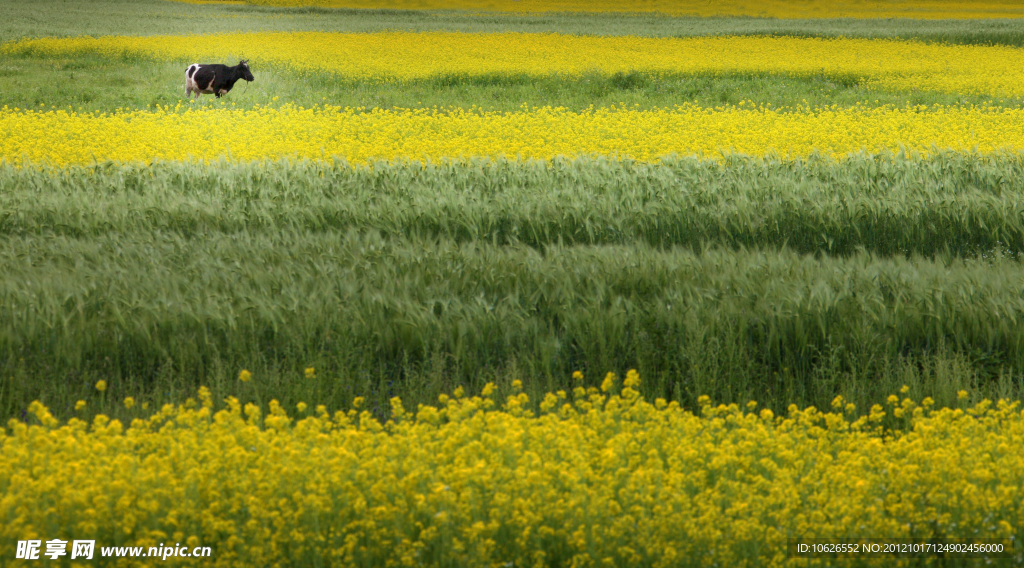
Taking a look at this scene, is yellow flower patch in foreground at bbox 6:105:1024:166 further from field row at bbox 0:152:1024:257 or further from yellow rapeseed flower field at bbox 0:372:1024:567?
yellow rapeseed flower field at bbox 0:372:1024:567

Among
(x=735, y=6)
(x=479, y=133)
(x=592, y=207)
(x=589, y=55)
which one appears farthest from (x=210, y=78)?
(x=735, y=6)

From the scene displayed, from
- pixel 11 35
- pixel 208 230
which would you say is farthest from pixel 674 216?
pixel 11 35

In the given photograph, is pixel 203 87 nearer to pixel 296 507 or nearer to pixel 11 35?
pixel 296 507

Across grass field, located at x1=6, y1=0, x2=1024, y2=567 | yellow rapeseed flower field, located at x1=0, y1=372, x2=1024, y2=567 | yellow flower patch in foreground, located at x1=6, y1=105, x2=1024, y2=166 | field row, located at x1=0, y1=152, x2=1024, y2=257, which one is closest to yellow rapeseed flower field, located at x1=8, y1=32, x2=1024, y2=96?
yellow flower patch in foreground, located at x1=6, y1=105, x2=1024, y2=166

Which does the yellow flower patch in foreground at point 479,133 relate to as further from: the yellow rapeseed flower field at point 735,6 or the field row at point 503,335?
the yellow rapeseed flower field at point 735,6

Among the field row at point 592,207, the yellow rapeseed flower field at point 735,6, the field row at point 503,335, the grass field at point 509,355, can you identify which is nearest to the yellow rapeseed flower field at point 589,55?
the grass field at point 509,355

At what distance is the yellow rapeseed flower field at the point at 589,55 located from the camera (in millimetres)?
23641

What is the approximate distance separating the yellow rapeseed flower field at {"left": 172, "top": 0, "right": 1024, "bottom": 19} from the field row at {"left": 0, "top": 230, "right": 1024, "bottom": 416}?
186 feet

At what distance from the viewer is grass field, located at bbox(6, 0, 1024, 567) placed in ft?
10.6

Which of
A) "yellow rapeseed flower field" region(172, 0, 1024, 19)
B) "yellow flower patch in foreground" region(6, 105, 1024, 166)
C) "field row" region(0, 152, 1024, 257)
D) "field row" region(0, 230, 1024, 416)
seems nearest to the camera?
"field row" region(0, 230, 1024, 416)

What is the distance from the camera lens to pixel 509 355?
208 inches

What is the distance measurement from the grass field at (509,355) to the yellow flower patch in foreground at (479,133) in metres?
0.31

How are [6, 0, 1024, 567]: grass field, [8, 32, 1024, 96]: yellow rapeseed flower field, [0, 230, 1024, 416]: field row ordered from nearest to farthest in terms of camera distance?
[6, 0, 1024, 567]: grass field
[0, 230, 1024, 416]: field row
[8, 32, 1024, 96]: yellow rapeseed flower field

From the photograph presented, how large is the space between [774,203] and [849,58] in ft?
68.8
